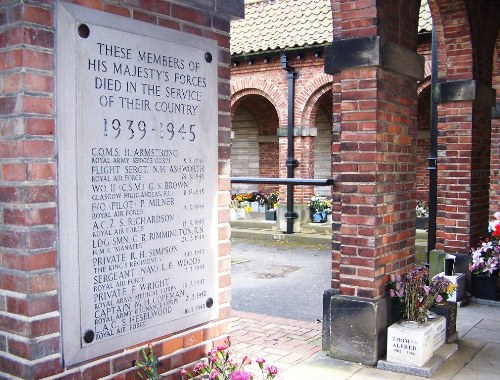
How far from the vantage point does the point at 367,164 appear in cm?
462

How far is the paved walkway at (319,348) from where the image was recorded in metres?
4.51

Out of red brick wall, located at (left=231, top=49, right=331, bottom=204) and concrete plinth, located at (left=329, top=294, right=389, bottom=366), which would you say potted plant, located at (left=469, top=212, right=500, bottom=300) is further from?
red brick wall, located at (left=231, top=49, right=331, bottom=204)

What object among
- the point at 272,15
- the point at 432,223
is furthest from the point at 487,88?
the point at 272,15

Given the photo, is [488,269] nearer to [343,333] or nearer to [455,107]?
[455,107]

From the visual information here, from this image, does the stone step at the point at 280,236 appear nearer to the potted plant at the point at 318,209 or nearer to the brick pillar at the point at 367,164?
the potted plant at the point at 318,209

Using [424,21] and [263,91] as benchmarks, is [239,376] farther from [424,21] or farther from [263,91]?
[263,91]

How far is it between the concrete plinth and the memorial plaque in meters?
1.96

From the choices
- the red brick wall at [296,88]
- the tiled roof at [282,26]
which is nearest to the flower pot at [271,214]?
the red brick wall at [296,88]

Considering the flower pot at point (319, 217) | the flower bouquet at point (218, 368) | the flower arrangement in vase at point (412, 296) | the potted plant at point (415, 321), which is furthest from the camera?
the flower pot at point (319, 217)

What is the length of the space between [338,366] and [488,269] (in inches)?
118

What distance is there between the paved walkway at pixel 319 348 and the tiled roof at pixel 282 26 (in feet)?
28.4

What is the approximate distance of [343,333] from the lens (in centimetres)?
477

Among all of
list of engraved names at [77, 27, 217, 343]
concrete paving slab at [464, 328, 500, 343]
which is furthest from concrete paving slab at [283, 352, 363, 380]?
list of engraved names at [77, 27, 217, 343]

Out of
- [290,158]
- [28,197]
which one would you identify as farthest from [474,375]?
[290,158]
